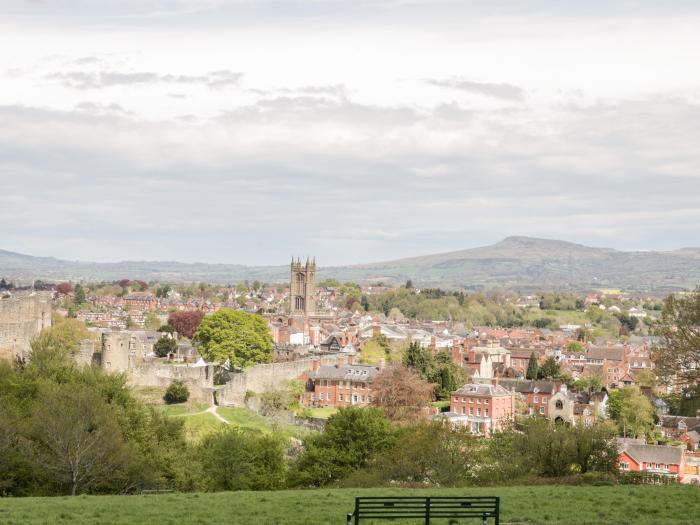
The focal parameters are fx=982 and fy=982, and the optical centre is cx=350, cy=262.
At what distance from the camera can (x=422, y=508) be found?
55.7 ft

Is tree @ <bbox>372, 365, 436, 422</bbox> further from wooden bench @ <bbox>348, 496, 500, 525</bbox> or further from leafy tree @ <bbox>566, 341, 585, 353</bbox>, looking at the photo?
leafy tree @ <bbox>566, 341, 585, 353</bbox>

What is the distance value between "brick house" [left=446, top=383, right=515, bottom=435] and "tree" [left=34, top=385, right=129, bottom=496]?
35.5 metres

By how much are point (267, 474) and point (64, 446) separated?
882 cm

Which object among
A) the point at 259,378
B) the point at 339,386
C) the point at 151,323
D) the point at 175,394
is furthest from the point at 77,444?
the point at 151,323

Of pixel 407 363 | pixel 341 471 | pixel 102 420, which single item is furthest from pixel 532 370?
pixel 102 420

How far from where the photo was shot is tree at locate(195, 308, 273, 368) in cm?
6975

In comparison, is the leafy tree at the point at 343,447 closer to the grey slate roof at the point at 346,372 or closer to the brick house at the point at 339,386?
the brick house at the point at 339,386

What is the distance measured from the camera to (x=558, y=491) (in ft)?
71.2

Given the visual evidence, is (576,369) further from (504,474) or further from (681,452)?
(504,474)

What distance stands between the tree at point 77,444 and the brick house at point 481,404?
35.5m

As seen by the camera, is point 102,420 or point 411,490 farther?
point 102,420

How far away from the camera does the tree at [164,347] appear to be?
80438 mm

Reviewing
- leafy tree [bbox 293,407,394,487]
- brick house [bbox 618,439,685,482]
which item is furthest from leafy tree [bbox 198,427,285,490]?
brick house [bbox 618,439,685,482]

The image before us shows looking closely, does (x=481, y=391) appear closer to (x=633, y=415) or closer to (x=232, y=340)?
(x=633, y=415)
